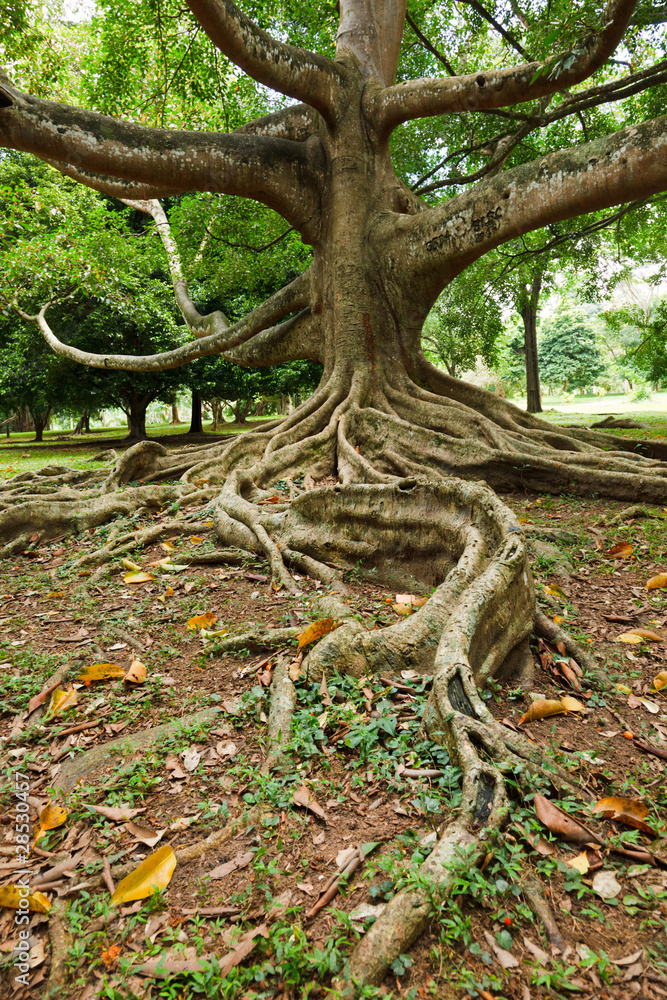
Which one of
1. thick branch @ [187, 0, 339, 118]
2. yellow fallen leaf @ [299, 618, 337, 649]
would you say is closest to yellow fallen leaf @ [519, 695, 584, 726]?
yellow fallen leaf @ [299, 618, 337, 649]

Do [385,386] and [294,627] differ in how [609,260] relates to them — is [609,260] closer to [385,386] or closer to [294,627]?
[385,386]

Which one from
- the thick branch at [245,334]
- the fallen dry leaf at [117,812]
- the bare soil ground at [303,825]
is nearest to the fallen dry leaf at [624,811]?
the bare soil ground at [303,825]

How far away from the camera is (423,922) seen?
4.85ft

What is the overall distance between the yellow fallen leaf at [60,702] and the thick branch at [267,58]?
5.45 meters

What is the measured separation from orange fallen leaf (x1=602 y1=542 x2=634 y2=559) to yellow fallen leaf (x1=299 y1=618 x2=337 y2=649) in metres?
2.51

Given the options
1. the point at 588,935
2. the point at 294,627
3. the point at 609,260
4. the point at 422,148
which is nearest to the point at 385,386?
the point at 294,627

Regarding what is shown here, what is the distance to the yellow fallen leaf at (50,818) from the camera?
194cm

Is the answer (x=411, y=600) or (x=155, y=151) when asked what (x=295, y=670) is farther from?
(x=155, y=151)

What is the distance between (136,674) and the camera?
2.88 m

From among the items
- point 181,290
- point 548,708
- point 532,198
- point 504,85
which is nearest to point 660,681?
point 548,708

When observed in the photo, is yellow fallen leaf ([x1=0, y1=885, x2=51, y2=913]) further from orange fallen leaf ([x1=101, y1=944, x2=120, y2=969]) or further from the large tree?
the large tree

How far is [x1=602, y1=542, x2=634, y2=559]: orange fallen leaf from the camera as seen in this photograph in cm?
408

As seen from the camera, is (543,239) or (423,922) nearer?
(423,922)

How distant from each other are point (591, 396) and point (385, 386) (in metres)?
50.6
